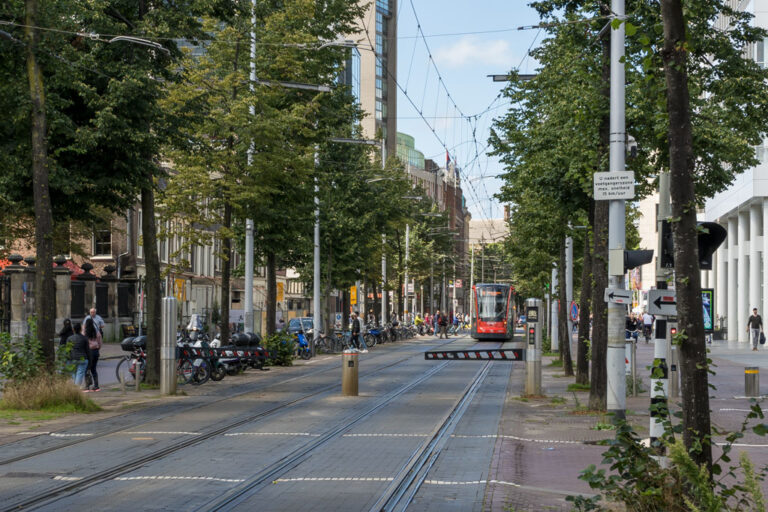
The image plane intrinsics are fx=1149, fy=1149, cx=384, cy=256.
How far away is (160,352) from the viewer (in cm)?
2378

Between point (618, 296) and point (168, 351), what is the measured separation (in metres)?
10.9

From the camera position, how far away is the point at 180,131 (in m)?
23.3

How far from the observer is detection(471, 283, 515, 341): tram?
2559 inches

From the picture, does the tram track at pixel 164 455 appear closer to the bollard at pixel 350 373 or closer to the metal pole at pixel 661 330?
the bollard at pixel 350 373

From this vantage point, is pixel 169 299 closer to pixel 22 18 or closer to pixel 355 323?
pixel 22 18

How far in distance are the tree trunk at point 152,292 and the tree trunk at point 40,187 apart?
483cm

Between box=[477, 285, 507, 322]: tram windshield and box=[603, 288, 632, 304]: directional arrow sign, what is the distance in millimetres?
49557

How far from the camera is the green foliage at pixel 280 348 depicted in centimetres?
3497

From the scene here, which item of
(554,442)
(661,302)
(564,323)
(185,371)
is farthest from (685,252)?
(564,323)

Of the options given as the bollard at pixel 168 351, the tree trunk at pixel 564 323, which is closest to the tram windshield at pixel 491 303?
the tree trunk at pixel 564 323

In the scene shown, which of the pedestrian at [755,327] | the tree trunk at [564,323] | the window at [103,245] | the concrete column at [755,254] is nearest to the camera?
the tree trunk at [564,323]

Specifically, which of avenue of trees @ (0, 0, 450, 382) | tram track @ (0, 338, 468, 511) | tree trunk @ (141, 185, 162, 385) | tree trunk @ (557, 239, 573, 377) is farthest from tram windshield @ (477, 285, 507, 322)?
tram track @ (0, 338, 468, 511)

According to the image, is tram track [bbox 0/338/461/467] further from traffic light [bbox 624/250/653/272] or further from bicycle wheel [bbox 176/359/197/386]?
traffic light [bbox 624/250/653/272]

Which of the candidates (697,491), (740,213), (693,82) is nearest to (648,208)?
(740,213)
